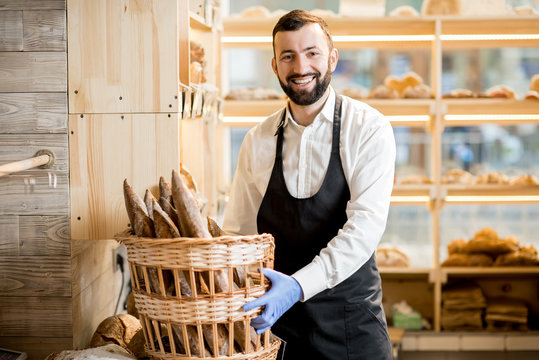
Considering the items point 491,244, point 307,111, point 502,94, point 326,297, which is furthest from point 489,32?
point 326,297

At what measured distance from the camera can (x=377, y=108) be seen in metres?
3.90

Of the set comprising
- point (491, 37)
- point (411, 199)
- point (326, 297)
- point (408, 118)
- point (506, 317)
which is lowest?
point (506, 317)

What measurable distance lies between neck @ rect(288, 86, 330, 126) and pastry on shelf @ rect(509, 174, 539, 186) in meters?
2.38

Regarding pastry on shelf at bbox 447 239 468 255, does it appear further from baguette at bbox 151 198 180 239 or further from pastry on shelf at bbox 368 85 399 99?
baguette at bbox 151 198 180 239

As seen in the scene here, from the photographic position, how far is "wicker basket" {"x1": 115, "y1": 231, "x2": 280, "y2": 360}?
1260 mm

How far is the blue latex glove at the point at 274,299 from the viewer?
1.35 metres

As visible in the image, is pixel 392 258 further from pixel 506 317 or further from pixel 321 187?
pixel 321 187

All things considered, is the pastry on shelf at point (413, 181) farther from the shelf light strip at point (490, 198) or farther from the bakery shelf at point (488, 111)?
the bakery shelf at point (488, 111)

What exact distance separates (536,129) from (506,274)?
142 cm

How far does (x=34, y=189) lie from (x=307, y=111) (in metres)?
0.86

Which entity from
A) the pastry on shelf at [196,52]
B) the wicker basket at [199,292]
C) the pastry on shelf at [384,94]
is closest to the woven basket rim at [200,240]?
the wicker basket at [199,292]

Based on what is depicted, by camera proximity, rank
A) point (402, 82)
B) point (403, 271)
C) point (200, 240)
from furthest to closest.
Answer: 1. point (402, 82)
2. point (403, 271)
3. point (200, 240)

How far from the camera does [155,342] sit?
4.63 ft

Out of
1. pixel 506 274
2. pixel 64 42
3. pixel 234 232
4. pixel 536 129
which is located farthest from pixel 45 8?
pixel 536 129
